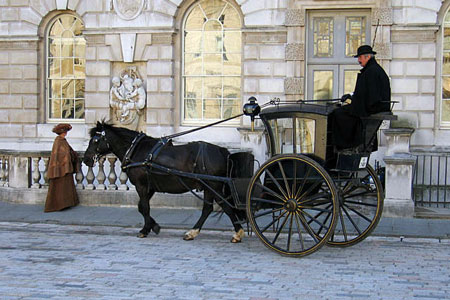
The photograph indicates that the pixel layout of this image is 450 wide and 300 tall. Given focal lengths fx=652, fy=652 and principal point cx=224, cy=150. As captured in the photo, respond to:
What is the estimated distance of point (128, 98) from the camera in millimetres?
16344

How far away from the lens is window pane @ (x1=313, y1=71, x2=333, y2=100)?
51.0 feet

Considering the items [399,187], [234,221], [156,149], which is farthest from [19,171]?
[399,187]

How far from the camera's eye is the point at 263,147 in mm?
13125

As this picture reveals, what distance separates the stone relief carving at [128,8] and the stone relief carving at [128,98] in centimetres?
132

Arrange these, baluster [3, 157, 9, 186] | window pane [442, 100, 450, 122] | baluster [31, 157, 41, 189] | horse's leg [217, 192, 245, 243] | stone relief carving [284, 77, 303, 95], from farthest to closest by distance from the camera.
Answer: stone relief carving [284, 77, 303, 95], window pane [442, 100, 450, 122], baluster [3, 157, 9, 186], baluster [31, 157, 41, 189], horse's leg [217, 192, 245, 243]

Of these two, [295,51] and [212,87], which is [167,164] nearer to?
[295,51]

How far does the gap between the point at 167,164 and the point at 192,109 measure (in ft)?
22.9

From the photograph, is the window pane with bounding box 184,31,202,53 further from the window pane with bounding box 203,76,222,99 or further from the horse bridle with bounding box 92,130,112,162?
the horse bridle with bounding box 92,130,112,162

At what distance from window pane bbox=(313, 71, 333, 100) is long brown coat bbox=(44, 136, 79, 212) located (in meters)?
6.16

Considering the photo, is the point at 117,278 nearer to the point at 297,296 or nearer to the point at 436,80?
the point at 297,296

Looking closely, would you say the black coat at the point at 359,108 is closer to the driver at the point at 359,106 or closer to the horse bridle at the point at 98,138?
the driver at the point at 359,106

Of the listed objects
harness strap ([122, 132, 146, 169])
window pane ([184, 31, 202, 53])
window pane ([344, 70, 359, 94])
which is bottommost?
harness strap ([122, 132, 146, 169])

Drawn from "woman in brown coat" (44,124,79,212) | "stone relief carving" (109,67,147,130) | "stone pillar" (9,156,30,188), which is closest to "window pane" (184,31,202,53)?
"stone relief carving" (109,67,147,130)

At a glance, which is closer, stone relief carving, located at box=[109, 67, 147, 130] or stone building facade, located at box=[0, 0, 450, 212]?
stone building facade, located at box=[0, 0, 450, 212]
